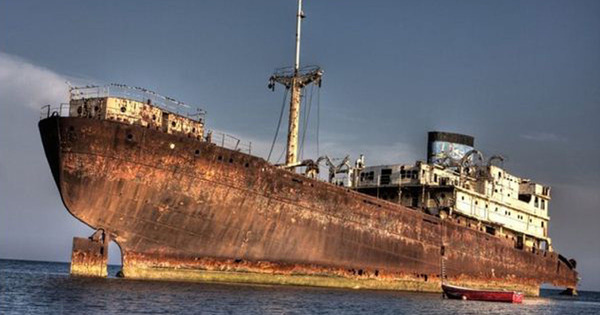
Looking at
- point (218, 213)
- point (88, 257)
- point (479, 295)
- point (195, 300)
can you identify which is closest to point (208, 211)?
point (218, 213)

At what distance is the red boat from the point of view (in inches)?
1581

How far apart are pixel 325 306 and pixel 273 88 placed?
59.9 feet

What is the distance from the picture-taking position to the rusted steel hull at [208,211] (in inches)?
1164

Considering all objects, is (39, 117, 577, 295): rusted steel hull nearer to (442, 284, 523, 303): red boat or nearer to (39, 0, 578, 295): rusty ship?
(39, 0, 578, 295): rusty ship

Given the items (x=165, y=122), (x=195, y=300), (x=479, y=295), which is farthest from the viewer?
(x=479, y=295)

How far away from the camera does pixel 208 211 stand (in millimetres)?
31125

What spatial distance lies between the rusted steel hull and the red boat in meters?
3.99

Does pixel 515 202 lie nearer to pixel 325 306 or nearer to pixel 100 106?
pixel 325 306

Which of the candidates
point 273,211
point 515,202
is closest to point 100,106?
point 273,211

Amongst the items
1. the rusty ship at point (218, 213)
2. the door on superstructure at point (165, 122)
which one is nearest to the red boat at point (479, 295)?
the rusty ship at point (218, 213)

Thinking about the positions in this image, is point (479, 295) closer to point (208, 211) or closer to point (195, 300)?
point (208, 211)

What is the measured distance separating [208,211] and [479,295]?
1767 centimetres

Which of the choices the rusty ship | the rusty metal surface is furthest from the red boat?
the rusty metal surface

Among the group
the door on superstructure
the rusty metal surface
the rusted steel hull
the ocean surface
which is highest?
Answer: the door on superstructure
